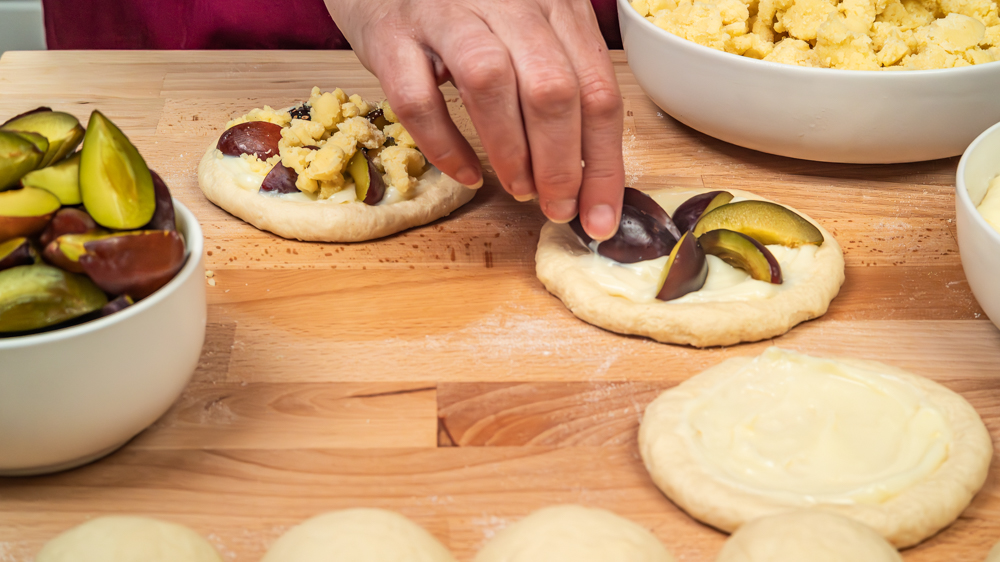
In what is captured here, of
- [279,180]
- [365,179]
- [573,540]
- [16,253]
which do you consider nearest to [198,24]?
[279,180]

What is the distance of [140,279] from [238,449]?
368 mm

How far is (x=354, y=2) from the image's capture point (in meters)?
1.85

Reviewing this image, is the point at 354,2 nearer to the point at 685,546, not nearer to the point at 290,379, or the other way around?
the point at 290,379

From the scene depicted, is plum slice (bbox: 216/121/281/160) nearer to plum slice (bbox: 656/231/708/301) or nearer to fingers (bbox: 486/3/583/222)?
fingers (bbox: 486/3/583/222)

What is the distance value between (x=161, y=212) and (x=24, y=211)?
171 millimetres

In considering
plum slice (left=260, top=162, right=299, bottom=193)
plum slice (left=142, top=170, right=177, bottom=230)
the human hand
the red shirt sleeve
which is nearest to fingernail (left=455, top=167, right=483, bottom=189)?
the human hand

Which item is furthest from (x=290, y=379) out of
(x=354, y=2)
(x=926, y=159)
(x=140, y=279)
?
(x=926, y=159)

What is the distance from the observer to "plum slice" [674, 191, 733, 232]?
179cm

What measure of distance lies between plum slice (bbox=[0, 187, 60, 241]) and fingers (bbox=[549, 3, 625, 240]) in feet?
2.93

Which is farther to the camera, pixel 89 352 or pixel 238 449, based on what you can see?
pixel 238 449

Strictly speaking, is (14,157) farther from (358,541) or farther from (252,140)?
(252,140)

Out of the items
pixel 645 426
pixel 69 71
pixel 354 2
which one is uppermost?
pixel 354 2

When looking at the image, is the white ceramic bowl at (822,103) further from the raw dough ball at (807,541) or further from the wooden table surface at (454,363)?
the raw dough ball at (807,541)

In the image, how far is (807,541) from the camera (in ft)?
3.31
